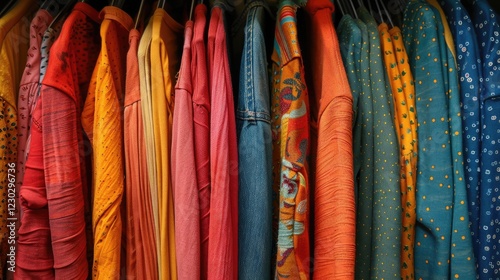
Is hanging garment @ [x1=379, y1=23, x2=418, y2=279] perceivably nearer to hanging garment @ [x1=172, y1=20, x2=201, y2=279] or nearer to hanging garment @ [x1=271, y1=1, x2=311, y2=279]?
hanging garment @ [x1=271, y1=1, x2=311, y2=279]

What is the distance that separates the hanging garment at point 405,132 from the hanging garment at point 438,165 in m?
0.01

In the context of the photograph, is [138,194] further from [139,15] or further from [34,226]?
[139,15]

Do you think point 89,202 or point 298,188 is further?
point 89,202

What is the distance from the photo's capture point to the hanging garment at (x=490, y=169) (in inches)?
24.8

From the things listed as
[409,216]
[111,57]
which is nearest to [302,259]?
[409,216]

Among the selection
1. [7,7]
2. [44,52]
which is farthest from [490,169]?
[7,7]

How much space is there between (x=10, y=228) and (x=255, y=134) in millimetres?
456

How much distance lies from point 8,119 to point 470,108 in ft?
2.60

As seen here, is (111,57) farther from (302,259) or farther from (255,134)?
(302,259)

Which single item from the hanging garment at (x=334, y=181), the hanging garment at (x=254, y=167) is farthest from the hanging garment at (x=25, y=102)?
the hanging garment at (x=334, y=181)

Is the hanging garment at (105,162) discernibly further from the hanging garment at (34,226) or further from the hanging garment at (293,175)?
the hanging garment at (293,175)

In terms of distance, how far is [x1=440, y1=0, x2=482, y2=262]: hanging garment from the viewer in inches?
25.3

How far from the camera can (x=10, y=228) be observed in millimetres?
648

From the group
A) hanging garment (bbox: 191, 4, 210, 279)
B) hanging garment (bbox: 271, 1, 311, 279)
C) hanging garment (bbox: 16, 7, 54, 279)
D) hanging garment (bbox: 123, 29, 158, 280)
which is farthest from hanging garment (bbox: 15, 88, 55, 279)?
hanging garment (bbox: 271, 1, 311, 279)
